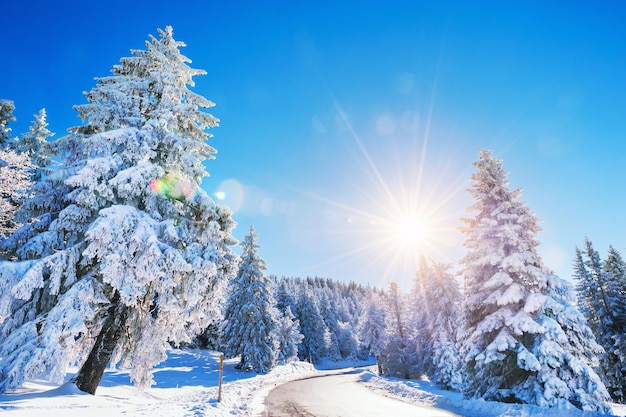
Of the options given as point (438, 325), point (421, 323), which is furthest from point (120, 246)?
point (421, 323)

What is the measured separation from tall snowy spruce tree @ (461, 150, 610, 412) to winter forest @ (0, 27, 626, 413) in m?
0.05

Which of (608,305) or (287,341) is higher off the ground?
(608,305)

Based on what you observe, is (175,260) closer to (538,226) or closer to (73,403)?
(73,403)

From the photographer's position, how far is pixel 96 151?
1056 cm

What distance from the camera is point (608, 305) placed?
26016 mm

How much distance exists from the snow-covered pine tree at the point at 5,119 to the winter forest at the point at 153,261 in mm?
63

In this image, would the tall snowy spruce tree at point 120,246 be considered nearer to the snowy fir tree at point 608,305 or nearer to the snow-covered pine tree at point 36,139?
the snow-covered pine tree at point 36,139

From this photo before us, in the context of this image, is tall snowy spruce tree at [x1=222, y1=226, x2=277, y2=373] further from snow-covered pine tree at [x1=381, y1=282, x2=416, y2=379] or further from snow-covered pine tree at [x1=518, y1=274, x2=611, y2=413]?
snow-covered pine tree at [x1=518, y1=274, x2=611, y2=413]

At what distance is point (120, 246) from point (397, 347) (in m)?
33.0

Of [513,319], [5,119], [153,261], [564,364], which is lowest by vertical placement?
[564,364]

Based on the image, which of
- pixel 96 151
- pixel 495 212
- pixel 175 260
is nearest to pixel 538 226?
pixel 495 212

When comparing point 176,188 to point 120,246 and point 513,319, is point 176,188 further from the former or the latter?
point 513,319

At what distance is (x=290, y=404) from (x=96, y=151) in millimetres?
11817

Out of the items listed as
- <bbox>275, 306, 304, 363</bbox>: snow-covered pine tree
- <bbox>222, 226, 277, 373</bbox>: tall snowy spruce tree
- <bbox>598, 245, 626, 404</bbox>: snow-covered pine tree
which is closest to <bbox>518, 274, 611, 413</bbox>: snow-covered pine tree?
<bbox>598, 245, 626, 404</bbox>: snow-covered pine tree
